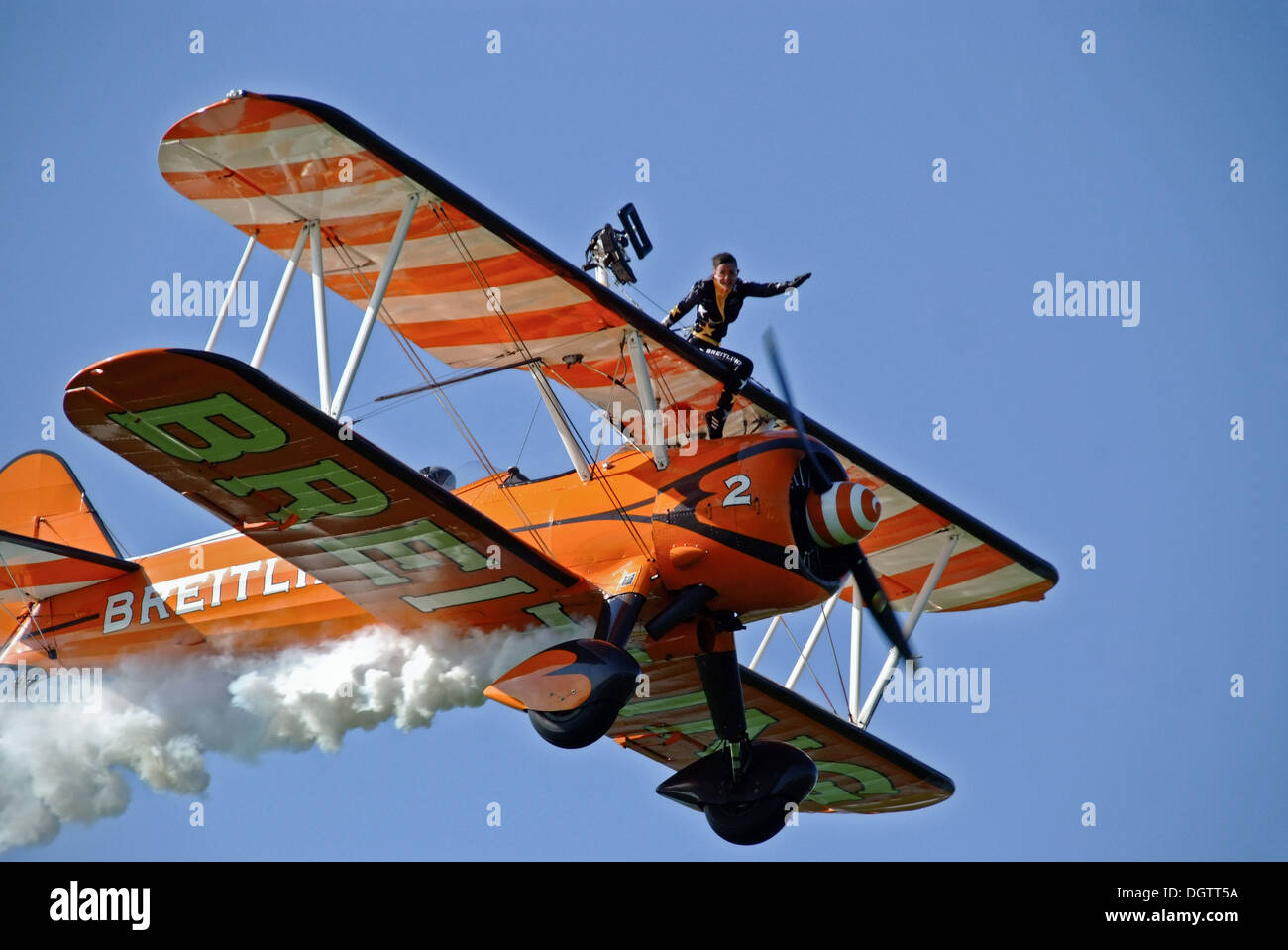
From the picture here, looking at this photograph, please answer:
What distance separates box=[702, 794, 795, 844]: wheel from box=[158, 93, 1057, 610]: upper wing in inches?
114

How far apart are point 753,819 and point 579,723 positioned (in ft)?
8.17

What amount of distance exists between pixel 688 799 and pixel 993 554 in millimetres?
4136

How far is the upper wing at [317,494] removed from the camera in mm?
10039

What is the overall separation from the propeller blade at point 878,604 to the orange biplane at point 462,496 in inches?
0.9

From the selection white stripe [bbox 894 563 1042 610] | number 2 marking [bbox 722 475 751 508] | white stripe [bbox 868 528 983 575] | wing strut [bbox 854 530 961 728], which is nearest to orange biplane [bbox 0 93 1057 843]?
number 2 marking [bbox 722 475 751 508]

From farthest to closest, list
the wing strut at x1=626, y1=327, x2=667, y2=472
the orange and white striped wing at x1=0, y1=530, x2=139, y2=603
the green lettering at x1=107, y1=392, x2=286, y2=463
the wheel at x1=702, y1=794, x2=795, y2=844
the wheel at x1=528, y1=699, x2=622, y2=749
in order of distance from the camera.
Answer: the orange and white striped wing at x1=0, y1=530, x2=139, y2=603 → the wheel at x1=702, y1=794, x2=795, y2=844 → the wing strut at x1=626, y1=327, x2=667, y2=472 → the wheel at x1=528, y1=699, x2=622, y2=749 → the green lettering at x1=107, y1=392, x2=286, y2=463

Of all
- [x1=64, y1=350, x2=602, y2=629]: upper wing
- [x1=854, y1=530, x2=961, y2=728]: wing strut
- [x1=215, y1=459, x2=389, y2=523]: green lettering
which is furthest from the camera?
[x1=854, y1=530, x2=961, y2=728]: wing strut

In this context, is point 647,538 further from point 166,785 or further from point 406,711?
point 166,785

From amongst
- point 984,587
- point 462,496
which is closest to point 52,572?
point 462,496

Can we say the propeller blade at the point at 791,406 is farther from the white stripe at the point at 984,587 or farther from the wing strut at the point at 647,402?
the white stripe at the point at 984,587

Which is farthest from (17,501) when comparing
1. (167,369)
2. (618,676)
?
(618,676)

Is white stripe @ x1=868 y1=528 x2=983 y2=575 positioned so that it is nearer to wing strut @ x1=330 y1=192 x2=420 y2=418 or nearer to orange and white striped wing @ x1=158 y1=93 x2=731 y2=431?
orange and white striped wing @ x1=158 y1=93 x2=731 y2=431

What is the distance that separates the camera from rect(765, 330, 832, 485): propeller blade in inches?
456

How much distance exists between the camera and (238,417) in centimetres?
1036
